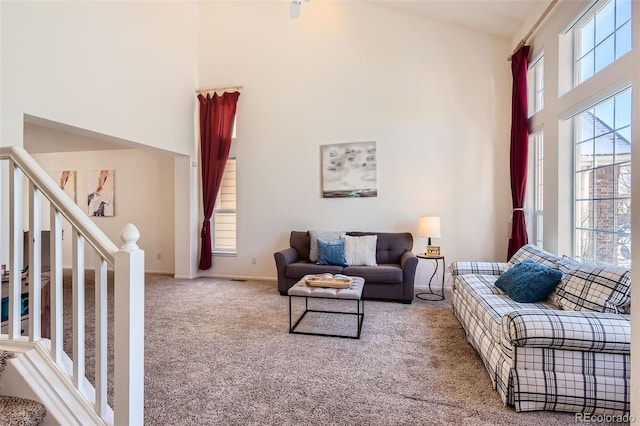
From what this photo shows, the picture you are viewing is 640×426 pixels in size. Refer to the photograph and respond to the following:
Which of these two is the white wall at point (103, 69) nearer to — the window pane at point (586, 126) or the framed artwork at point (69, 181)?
the framed artwork at point (69, 181)

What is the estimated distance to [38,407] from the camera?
1307 mm

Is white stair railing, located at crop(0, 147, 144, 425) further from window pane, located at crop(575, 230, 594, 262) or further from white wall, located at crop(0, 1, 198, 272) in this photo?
window pane, located at crop(575, 230, 594, 262)

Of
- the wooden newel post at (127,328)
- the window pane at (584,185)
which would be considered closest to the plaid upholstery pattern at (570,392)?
the window pane at (584,185)

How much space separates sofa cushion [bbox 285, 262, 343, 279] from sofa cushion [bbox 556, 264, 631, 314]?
2409mm

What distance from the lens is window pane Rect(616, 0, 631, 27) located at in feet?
8.01

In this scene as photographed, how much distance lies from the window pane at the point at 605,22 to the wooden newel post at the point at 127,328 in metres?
3.78

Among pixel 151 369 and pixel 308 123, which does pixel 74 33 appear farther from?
pixel 151 369

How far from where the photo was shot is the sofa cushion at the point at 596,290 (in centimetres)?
196

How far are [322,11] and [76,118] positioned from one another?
372 centimetres

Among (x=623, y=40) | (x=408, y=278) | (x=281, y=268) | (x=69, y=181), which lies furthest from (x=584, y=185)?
(x=69, y=181)

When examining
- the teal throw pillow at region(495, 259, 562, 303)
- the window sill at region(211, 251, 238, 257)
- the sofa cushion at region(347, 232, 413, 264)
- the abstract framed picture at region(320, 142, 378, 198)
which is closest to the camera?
the teal throw pillow at region(495, 259, 562, 303)

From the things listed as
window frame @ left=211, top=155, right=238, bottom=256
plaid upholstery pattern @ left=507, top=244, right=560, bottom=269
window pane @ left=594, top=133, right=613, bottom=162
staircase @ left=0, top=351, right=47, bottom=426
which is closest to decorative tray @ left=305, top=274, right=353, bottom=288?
plaid upholstery pattern @ left=507, top=244, right=560, bottom=269

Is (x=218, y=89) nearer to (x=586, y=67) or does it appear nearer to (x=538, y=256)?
(x=586, y=67)

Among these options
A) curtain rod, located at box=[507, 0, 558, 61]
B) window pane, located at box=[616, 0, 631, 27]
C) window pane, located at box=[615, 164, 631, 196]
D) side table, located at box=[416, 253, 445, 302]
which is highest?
curtain rod, located at box=[507, 0, 558, 61]
